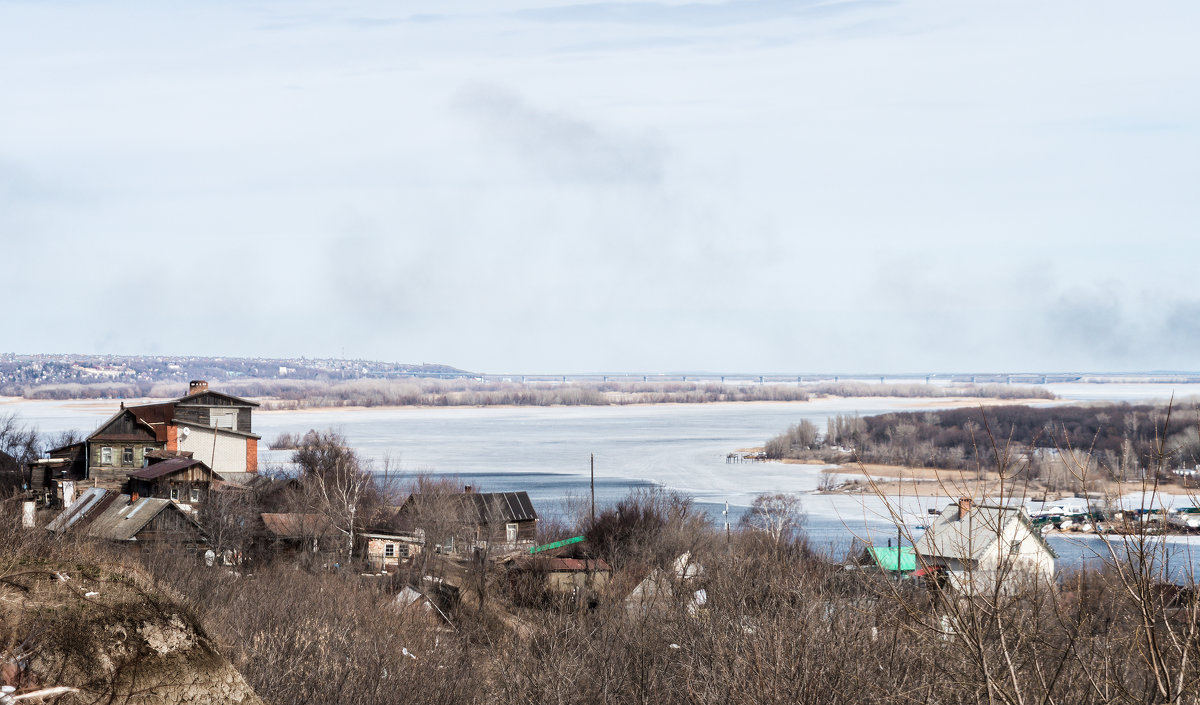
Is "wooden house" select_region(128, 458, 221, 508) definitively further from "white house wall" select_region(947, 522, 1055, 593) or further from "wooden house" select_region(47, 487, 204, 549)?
"white house wall" select_region(947, 522, 1055, 593)

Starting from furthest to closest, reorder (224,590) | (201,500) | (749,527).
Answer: (749,527) → (201,500) → (224,590)

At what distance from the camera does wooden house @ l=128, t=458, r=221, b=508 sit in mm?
37938

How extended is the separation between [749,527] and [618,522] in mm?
5284

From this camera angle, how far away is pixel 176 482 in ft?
126

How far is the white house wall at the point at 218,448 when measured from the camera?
47.3 metres

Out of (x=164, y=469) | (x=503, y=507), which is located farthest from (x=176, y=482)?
(x=503, y=507)

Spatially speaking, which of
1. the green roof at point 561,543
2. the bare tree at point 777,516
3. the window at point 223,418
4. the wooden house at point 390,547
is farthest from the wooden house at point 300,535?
the bare tree at point 777,516

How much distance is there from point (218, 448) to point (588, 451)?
45.2m

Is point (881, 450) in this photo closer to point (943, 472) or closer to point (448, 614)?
point (943, 472)

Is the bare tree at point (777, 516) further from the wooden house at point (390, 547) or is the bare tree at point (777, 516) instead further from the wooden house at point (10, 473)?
the wooden house at point (10, 473)

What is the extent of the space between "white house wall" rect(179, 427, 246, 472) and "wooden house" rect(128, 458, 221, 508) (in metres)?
7.32

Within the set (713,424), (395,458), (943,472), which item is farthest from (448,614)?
(713,424)

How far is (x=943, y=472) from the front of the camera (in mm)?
78688

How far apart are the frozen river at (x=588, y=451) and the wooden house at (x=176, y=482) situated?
17.6 m
